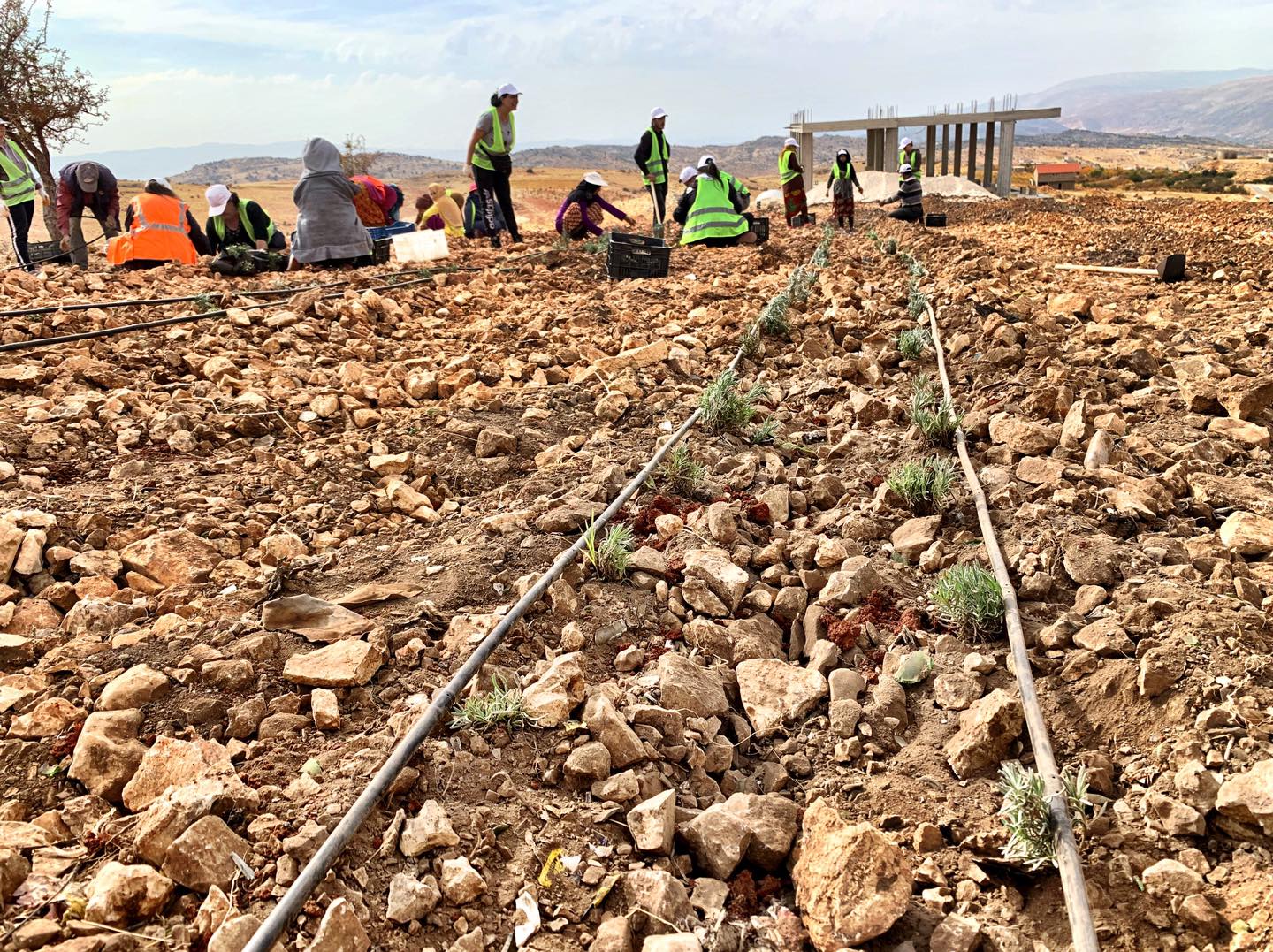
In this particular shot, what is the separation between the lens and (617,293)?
7645 millimetres

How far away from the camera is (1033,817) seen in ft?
6.09

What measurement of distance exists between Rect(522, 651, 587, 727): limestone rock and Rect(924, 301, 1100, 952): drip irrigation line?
3.74 feet

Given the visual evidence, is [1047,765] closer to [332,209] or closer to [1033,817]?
[1033,817]

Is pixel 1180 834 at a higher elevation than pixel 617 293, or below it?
below

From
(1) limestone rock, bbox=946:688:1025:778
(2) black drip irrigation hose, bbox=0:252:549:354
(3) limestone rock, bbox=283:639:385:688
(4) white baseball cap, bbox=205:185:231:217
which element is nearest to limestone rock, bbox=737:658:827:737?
(1) limestone rock, bbox=946:688:1025:778

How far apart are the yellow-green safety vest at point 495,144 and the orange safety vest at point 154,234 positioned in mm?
3045

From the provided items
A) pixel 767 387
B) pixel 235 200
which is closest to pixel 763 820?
pixel 767 387

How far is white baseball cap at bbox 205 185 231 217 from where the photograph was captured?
9094 millimetres

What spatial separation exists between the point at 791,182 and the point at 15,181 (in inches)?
429

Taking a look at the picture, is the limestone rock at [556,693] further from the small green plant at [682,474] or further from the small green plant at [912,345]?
the small green plant at [912,345]

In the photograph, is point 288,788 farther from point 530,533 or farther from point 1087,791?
point 1087,791

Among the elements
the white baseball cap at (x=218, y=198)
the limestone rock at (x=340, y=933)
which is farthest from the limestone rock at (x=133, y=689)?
the white baseball cap at (x=218, y=198)

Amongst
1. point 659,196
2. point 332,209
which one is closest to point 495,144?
point 332,209

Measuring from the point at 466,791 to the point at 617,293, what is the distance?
6.10 meters
